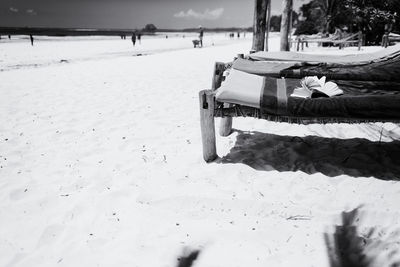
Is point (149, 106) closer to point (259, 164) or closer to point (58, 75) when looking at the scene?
point (259, 164)

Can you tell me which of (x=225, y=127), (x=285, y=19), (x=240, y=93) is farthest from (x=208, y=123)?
(x=285, y=19)

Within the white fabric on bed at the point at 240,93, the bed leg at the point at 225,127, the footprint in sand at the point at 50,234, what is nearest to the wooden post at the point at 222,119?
the bed leg at the point at 225,127

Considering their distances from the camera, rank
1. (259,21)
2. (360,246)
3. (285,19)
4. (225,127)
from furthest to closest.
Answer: (285,19), (259,21), (225,127), (360,246)

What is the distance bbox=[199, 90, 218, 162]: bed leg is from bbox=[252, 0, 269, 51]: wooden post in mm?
5209

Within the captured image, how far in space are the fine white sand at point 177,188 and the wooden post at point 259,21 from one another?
3.74 metres

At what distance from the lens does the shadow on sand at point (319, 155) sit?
315cm

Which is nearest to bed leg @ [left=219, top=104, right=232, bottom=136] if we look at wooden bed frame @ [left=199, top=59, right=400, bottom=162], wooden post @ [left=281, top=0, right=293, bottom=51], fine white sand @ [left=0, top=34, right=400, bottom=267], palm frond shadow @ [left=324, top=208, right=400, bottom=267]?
fine white sand @ [left=0, top=34, right=400, bottom=267]

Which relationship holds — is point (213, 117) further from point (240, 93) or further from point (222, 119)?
point (222, 119)

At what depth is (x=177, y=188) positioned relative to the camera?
2.92 meters

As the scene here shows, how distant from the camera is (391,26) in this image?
69.6 feet

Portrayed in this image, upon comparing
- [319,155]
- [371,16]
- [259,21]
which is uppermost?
[371,16]

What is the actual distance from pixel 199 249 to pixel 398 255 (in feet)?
4.41

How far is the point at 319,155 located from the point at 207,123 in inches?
54.9

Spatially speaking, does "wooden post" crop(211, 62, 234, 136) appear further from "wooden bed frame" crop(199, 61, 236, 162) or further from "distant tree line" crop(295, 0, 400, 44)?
"distant tree line" crop(295, 0, 400, 44)
